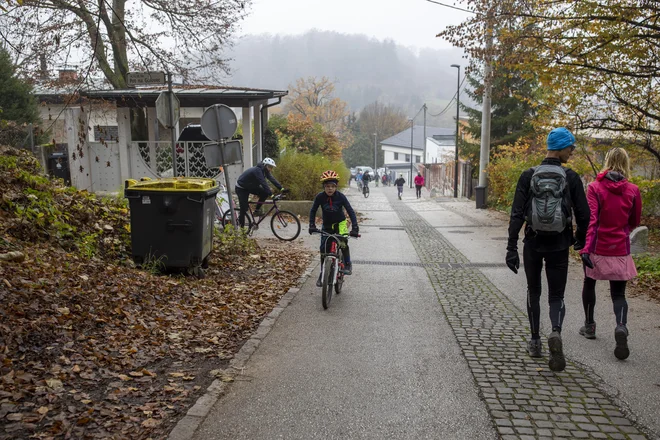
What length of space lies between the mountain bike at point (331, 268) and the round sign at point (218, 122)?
370cm

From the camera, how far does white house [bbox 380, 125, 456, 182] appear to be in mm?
83562

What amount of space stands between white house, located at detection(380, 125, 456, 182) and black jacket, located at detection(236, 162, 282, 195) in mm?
69253

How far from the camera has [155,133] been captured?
20.1 metres

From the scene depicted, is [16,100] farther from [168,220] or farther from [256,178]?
[168,220]

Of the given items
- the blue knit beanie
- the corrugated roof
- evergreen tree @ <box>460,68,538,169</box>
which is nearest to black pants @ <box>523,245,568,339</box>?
the blue knit beanie

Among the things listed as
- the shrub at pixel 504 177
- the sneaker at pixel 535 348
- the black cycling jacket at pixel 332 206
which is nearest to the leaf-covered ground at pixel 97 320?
the black cycling jacket at pixel 332 206

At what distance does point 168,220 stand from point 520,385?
15.8 feet

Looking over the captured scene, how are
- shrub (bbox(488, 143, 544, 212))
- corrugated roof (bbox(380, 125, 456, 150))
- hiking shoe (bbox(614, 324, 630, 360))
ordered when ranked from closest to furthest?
hiking shoe (bbox(614, 324, 630, 360))
shrub (bbox(488, 143, 544, 212))
corrugated roof (bbox(380, 125, 456, 150))

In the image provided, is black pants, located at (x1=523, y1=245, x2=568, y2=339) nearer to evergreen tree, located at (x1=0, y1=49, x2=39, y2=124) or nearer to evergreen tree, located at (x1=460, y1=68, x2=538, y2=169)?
evergreen tree, located at (x1=0, y1=49, x2=39, y2=124)

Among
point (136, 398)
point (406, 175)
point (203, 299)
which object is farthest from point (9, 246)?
point (406, 175)

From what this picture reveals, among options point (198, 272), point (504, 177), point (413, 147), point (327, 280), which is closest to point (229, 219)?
point (198, 272)

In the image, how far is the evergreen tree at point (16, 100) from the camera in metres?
21.3

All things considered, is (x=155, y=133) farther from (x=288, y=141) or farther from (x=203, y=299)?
(x=203, y=299)

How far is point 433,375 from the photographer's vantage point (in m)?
4.50
